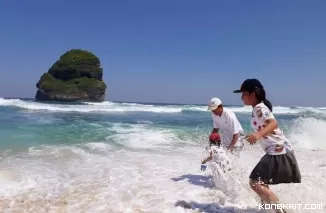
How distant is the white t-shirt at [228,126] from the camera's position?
550 centimetres

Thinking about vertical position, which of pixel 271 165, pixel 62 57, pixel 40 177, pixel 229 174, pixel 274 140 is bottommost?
pixel 40 177

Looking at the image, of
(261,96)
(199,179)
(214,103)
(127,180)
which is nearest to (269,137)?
(261,96)

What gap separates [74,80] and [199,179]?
77.1 m

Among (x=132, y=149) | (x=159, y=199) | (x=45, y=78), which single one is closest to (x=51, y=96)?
(x=45, y=78)

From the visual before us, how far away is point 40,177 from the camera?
20.7ft

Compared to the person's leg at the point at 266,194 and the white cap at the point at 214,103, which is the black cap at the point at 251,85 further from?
the white cap at the point at 214,103

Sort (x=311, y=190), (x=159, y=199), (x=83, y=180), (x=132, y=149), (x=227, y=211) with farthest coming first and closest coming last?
(x=132, y=149) → (x=83, y=180) → (x=311, y=190) → (x=159, y=199) → (x=227, y=211)

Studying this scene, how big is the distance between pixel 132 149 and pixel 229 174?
5.09 metres

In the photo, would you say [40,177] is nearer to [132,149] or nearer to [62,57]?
[132,149]

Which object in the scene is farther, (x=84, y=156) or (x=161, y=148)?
(x=161, y=148)

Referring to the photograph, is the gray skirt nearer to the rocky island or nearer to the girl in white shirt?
the girl in white shirt

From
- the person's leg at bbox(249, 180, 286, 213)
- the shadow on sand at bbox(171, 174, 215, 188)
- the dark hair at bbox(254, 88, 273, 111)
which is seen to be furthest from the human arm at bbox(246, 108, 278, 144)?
the shadow on sand at bbox(171, 174, 215, 188)

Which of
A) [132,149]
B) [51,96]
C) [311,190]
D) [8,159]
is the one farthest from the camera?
[51,96]

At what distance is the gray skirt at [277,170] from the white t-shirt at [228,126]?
1.90 metres
